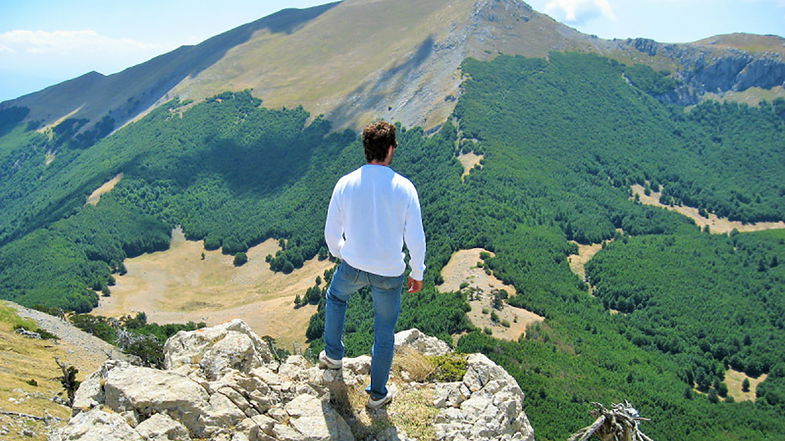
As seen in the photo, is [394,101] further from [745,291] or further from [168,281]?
[745,291]

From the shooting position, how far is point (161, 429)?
932 cm

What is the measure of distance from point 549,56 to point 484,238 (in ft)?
364

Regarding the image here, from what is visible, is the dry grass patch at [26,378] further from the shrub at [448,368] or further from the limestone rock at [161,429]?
the shrub at [448,368]

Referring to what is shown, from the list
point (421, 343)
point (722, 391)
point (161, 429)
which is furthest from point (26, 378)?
point (722, 391)

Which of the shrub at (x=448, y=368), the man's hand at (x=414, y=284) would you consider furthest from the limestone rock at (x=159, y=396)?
the shrub at (x=448, y=368)

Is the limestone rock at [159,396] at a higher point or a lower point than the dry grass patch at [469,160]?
higher

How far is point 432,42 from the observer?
18288 centimetres

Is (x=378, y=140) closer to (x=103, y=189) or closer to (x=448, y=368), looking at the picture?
(x=448, y=368)

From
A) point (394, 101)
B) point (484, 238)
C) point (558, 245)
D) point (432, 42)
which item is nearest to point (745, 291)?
point (558, 245)

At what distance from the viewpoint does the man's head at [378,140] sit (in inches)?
377

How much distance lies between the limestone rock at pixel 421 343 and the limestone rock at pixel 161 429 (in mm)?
7562

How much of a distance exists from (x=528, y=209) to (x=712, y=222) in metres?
56.8

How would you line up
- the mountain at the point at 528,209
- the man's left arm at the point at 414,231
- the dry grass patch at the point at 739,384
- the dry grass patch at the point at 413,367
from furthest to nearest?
1. the dry grass patch at the point at 739,384
2. the mountain at the point at 528,209
3. the dry grass patch at the point at 413,367
4. the man's left arm at the point at 414,231

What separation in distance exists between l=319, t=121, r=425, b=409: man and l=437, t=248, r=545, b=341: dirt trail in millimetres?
61093
